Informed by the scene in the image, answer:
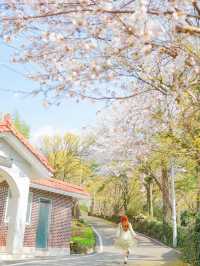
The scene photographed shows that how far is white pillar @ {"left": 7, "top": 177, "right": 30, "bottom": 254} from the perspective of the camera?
1736cm

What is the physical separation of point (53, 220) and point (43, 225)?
0.72m

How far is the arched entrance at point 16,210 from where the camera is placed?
17.4m

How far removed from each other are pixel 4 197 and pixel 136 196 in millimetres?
36002

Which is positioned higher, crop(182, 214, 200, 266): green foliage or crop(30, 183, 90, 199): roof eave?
crop(30, 183, 90, 199): roof eave

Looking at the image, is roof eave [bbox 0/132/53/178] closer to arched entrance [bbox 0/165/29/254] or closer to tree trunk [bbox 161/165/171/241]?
arched entrance [bbox 0/165/29/254]

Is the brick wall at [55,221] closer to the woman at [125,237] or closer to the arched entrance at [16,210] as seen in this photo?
the arched entrance at [16,210]

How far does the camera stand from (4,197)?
20406mm

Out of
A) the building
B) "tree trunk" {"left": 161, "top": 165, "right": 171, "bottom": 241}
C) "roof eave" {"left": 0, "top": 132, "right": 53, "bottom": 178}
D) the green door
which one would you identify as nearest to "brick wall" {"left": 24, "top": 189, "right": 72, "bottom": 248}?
the building

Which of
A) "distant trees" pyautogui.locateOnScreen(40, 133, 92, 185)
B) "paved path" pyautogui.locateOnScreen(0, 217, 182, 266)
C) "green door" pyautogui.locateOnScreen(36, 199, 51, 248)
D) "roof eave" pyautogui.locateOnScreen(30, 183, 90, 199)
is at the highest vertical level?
"distant trees" pyautogui.locateOnScreen(40, 133, 92, 185)

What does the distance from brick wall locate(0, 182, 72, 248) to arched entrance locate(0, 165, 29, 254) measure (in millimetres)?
2469

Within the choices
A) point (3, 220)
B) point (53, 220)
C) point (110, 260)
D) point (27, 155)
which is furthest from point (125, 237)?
point (53, 220)

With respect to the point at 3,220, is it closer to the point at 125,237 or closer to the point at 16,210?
the point at 16,210

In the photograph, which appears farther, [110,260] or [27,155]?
[27,155]

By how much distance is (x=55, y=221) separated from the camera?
23.4 metres
